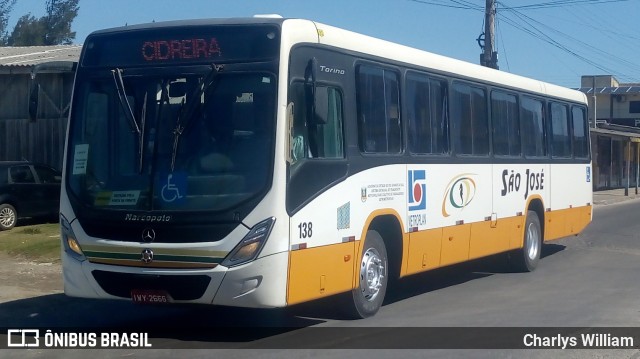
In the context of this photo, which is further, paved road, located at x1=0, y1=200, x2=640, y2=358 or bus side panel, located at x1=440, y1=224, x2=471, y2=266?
bus side panel, located at x1=440, y1=224, x2=471, y2=266

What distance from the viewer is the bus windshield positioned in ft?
29.5

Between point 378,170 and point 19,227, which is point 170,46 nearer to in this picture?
point 378,170

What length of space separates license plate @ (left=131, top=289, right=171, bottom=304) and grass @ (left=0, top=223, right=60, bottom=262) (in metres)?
7.40

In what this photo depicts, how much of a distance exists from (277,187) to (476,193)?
5589mm

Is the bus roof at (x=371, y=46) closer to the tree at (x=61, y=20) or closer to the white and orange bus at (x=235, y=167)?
the white and orange bus at (x=235, y=167)

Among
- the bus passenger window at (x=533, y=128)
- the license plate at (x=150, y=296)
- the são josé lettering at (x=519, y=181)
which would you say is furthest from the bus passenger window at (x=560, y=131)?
the license plate at (x=150, y=296)

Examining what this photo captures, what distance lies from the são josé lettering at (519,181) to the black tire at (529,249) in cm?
49

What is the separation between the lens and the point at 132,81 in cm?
958

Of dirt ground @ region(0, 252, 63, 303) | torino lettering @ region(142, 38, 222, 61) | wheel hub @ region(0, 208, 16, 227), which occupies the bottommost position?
dirt ground @ region(0, 252, 63, 303)

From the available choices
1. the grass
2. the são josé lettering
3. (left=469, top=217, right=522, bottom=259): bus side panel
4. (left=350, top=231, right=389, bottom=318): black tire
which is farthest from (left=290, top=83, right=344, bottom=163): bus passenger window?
the grass

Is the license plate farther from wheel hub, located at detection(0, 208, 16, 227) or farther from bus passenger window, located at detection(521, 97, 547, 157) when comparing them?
wheel hub, located at detection(0, 208, 16, 227)

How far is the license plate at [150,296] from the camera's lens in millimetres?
9086

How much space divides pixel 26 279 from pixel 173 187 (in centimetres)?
596

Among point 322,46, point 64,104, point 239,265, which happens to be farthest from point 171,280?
point 64,104
